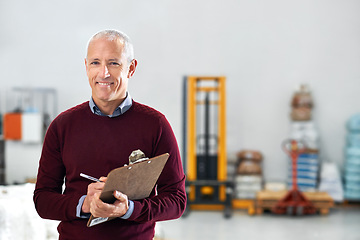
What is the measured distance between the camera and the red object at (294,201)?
6871mm

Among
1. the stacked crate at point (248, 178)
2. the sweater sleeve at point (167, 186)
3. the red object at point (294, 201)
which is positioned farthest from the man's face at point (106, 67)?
the stacked crate at point (248, 178)

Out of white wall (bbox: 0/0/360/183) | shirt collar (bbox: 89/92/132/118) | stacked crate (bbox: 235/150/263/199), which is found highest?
white wall (bbox: 0/0/360/183)

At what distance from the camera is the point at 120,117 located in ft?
5.57

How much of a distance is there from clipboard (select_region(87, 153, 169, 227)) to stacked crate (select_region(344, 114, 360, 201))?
636cm

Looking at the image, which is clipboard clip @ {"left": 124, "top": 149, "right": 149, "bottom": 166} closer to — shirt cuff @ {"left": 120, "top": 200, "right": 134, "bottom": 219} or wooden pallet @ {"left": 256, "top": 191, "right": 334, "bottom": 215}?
shirt cuff @ {"left": 120, "top": 200, "right": 134, "bottom": 219}

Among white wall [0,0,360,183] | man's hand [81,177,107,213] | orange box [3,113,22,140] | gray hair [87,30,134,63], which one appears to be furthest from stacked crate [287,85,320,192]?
man's hand [81,177,107,213]

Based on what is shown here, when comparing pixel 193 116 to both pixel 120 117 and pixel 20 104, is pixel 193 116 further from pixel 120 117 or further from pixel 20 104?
pixel 120 117

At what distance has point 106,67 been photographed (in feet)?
5.30

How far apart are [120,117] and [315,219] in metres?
5.64

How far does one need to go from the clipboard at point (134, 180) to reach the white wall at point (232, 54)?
6.33 m

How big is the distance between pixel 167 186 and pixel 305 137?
6.12 metres

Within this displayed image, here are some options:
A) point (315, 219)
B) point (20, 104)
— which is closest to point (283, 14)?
point (315, 219)

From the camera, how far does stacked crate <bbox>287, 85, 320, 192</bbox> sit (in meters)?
7.52

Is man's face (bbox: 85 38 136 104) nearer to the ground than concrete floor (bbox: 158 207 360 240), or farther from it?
farther from it
